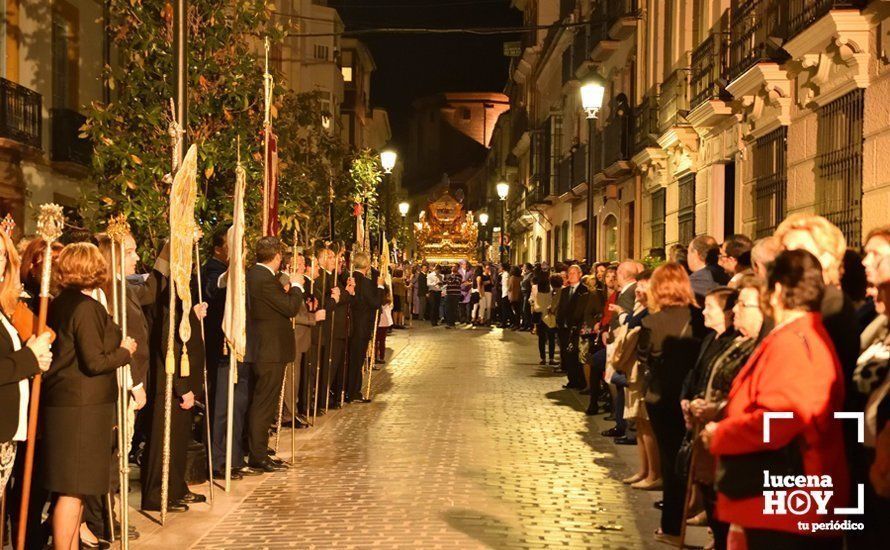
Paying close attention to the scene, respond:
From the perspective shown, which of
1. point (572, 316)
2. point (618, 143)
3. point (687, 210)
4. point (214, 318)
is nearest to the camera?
point (214, 318)

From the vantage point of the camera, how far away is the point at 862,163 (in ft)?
39.3

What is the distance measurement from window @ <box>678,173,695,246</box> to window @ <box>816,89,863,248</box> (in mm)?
6939

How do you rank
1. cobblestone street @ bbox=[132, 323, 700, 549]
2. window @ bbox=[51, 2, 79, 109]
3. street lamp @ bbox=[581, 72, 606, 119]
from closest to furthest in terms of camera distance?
cobblestone street @ bbox=[132, 323, 700, 549], street lamp @ bbox=[581, 72, 606, 119], window @ bbox=[51, 2, 79, 109]

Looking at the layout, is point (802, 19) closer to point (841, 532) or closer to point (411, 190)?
point (841, 532)

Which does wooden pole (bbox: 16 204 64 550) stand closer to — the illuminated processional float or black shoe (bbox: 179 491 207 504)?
black shoe (bbox: 179 491 207 504)

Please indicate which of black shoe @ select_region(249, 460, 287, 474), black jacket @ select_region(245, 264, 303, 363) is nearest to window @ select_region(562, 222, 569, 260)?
black jacket @ select_region(245, 264, 303, 363)

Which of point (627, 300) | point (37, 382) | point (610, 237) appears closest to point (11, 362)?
point (37, 382)

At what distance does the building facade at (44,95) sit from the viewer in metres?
17.9

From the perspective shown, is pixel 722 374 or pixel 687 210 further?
pixel 687 210

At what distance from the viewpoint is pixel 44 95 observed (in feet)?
62.9

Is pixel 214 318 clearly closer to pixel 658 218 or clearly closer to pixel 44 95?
pixel 44 95

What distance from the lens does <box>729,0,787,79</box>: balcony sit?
1462cm

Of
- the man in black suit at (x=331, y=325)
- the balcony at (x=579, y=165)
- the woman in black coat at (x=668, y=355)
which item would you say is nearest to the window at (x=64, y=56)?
the man in black suit at (x=331, y=325)

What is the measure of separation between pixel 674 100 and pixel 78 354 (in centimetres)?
1680
